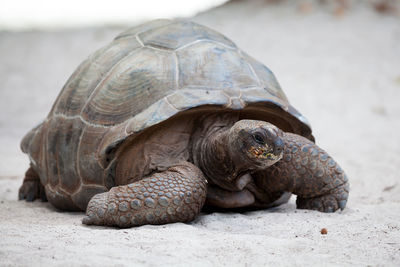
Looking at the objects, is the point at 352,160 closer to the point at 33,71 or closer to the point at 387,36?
the point at 387,36

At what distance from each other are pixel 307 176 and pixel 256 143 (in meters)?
0.66

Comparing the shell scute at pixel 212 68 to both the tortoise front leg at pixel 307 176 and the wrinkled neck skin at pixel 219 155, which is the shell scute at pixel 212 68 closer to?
the wrinkled neck skin at pixel 219 155

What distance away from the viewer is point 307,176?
321cm

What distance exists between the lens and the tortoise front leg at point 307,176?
318cm

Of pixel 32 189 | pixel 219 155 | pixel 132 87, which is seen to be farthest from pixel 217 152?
pixel 32 189

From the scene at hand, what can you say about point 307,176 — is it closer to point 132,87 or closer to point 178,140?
point 178,140

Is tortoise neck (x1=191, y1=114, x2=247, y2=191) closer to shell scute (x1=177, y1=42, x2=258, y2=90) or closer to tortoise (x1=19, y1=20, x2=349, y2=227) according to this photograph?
tortoise (x1=19, y1=20, x2=349, y2=227)

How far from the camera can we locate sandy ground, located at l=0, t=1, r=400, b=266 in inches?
82.9

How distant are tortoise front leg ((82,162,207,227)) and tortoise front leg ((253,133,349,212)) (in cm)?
60

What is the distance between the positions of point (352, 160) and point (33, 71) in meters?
6.72

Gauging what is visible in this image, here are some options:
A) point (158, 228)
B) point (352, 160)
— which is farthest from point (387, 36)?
point (158, 228)

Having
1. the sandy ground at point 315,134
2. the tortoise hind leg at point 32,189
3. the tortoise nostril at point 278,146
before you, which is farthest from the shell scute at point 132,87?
the tortoise hind leg at point 32,189

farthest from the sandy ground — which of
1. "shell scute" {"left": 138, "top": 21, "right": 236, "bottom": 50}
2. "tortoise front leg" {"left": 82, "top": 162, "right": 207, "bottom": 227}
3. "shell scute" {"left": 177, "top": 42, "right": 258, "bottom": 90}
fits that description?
"shell scute" {"left": 138, "top": 21, "right": 236, "bottom": 50}

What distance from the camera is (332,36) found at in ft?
35.5
